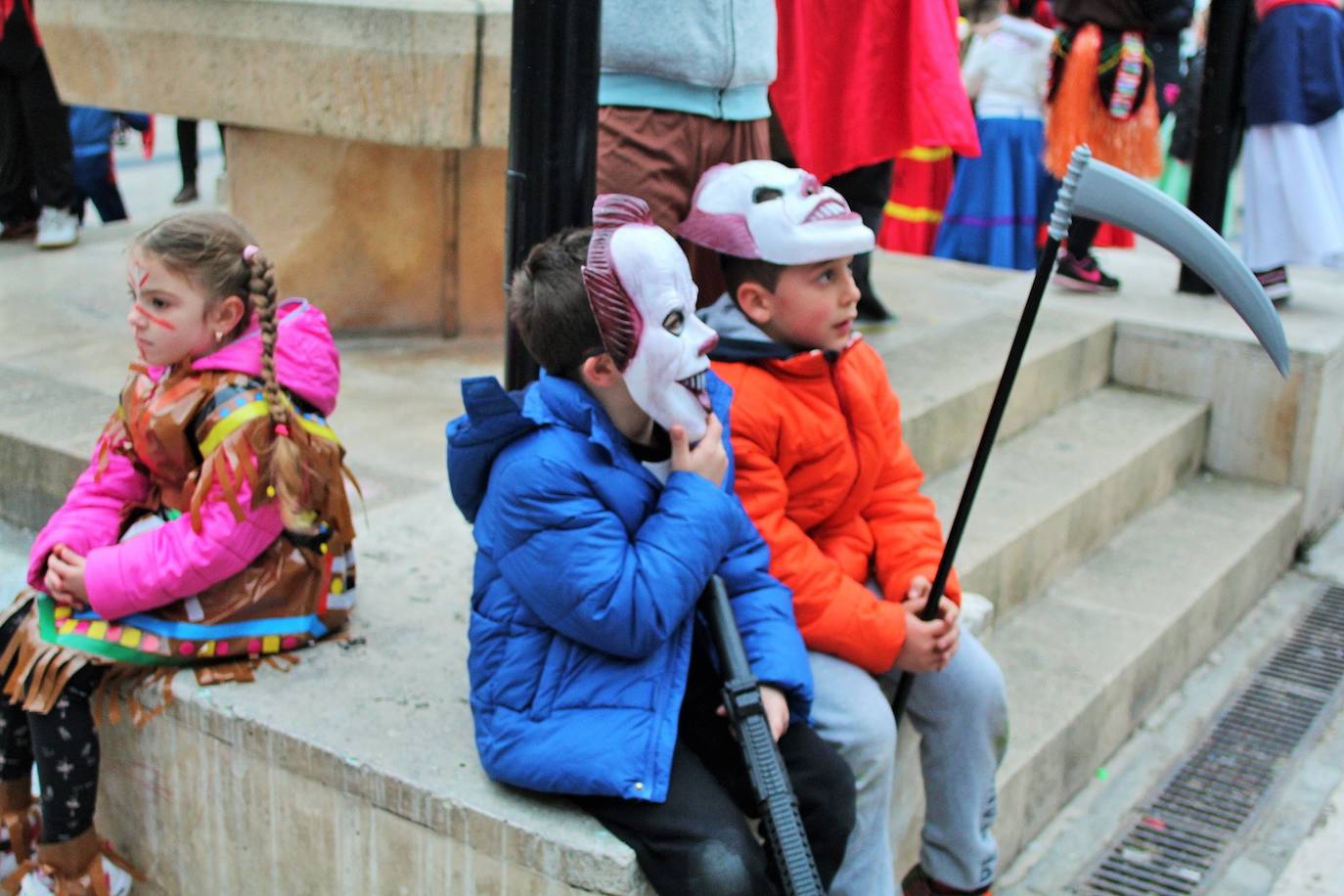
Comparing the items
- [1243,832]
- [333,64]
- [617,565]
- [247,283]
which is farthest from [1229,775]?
[333,64]

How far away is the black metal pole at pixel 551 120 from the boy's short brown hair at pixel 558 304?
0.51ft

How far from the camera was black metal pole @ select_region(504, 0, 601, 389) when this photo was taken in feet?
8.04

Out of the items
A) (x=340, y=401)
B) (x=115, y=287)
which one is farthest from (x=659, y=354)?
(x=115, y=287)

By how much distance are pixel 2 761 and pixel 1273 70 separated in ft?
15.7

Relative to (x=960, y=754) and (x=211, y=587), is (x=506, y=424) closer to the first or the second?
(x=211, y=587)

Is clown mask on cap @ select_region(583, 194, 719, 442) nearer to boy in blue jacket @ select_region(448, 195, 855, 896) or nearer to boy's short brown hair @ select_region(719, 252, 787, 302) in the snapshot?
boy in blue jacket @ select_region(448, 195, 855, 896)

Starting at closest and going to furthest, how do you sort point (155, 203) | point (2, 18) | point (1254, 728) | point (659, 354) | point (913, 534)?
1. point (659, 354)
2. point (913, 534)
3. point (1254, 728)
4. point (2, 18)
5. point (155, 203)

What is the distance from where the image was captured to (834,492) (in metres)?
2.84

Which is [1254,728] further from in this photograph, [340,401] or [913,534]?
[340,401]

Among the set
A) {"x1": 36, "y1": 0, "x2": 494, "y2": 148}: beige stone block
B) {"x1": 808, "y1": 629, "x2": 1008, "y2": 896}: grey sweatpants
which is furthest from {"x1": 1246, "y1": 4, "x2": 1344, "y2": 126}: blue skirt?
{"x1": 808, "y1": 629, "x2": 1008, "y2": 896}: grey sweatpants

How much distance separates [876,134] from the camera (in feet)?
14.2

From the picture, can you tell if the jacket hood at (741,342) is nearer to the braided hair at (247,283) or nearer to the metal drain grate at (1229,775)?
the braided hair at (247,283)

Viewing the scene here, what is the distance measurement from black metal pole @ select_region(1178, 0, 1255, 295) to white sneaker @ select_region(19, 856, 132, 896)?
176 inches

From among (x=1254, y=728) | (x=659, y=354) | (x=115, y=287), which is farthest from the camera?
(x=115, y=287)
